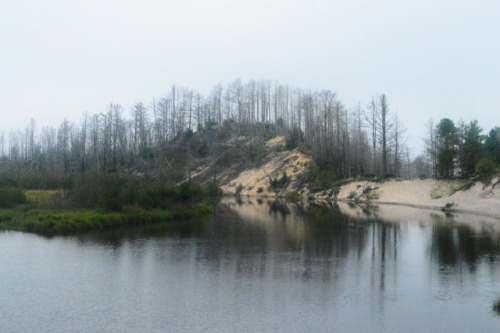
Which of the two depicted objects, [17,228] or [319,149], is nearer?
[17,228]

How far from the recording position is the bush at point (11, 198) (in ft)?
113

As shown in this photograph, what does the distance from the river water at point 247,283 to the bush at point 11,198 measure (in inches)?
378

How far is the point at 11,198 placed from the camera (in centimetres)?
3469

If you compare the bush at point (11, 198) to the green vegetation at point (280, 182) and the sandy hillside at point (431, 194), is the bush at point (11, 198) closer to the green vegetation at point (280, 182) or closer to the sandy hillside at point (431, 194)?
the sandy hillside at point (431, 194)

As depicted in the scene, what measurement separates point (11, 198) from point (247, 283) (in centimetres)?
2651

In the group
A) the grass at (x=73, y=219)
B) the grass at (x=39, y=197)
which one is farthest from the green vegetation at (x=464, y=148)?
the grass at (x=39, y=197)

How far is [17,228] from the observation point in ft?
89.2

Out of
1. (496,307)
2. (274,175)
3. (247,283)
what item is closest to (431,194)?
(274,175)

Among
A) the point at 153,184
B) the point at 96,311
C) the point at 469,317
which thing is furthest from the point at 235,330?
the point at 153,184

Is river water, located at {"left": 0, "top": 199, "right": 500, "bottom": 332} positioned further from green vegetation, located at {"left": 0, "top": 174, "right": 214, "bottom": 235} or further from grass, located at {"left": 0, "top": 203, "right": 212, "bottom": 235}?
green vegetation, located at {"left": 0, "top": 174, "right": 214, "bottom": 235}

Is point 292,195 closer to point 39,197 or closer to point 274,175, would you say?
point 274,175

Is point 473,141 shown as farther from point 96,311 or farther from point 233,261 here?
point 96,311

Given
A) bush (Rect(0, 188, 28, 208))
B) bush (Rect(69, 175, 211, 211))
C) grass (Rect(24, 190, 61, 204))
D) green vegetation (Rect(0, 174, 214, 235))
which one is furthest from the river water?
bush (Rect(0, 188, 28, 208))

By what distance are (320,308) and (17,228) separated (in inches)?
845
